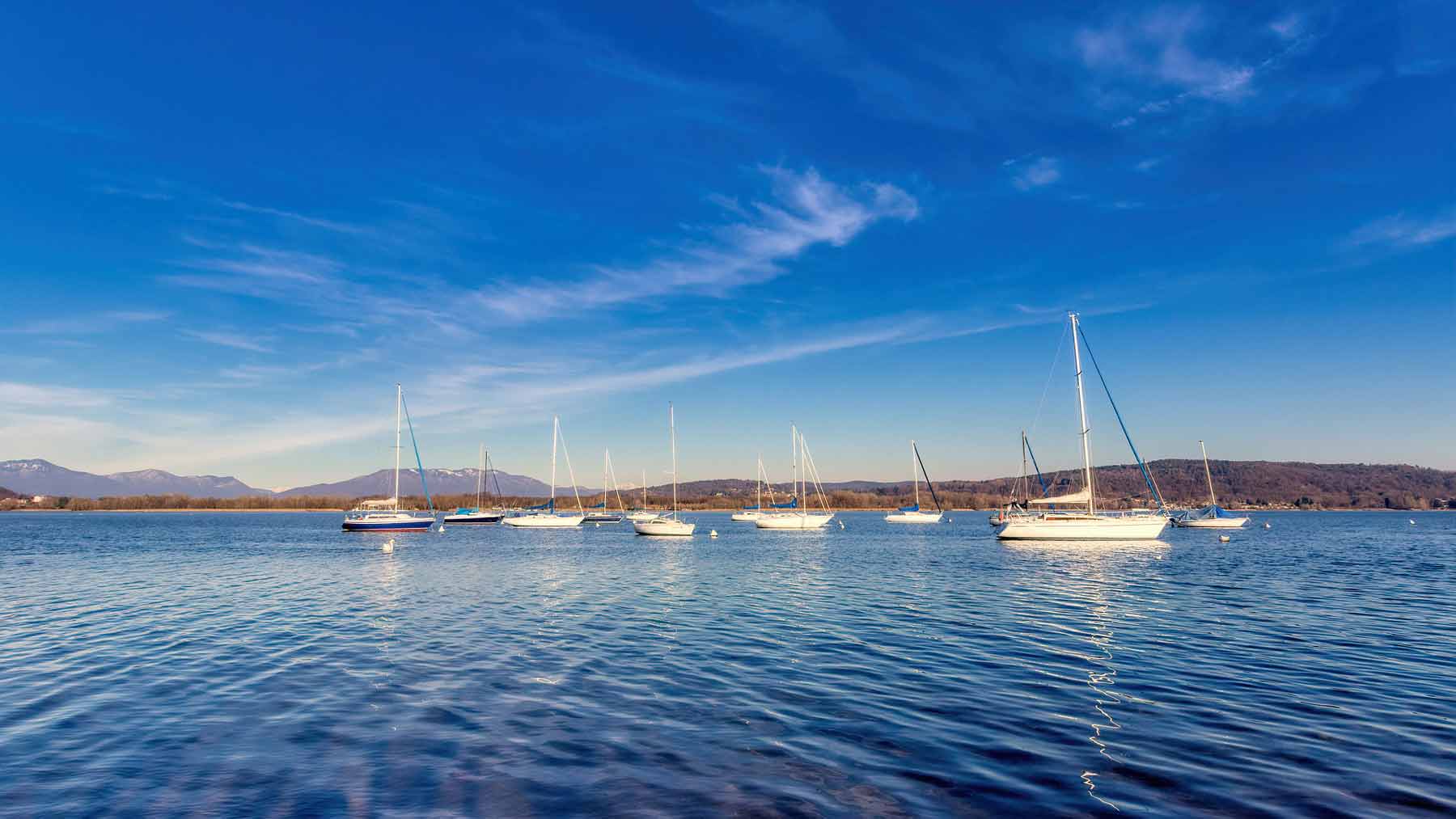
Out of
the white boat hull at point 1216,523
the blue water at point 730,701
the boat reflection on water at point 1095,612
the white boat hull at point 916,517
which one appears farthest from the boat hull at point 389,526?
the white boat hull at point 1216,523

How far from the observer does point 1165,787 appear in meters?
9.62

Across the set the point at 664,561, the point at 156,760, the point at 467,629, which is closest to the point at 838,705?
the point at 156,760

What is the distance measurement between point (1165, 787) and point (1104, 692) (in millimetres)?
5670

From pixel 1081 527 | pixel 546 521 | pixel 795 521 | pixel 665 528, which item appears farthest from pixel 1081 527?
pixel 546 521

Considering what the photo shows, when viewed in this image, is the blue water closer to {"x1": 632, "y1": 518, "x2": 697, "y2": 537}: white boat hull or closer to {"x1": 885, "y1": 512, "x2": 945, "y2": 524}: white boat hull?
{"x1": 632, "y1": 518, "x2": 697, "y2": 537}: white boat hull

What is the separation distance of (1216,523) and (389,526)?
120 meters

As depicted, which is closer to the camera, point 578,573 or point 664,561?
point 578,573

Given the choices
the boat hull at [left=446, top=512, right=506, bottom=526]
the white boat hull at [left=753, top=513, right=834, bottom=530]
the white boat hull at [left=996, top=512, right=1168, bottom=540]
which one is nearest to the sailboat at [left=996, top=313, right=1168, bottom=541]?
the white boat hull at [left=996, top=512, right=1168, bottom=540]

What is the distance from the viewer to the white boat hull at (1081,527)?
64.1 meters

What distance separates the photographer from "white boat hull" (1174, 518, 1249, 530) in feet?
370

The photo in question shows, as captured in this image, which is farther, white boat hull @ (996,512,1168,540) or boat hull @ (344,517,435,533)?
→ boat hull @ (344,517,435,533)

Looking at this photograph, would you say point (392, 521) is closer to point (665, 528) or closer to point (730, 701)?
point (665, 528)

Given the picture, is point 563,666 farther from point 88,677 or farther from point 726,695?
point 88,677

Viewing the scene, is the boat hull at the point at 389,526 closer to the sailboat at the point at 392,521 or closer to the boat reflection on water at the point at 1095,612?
the sailboat at the point at 392,521
